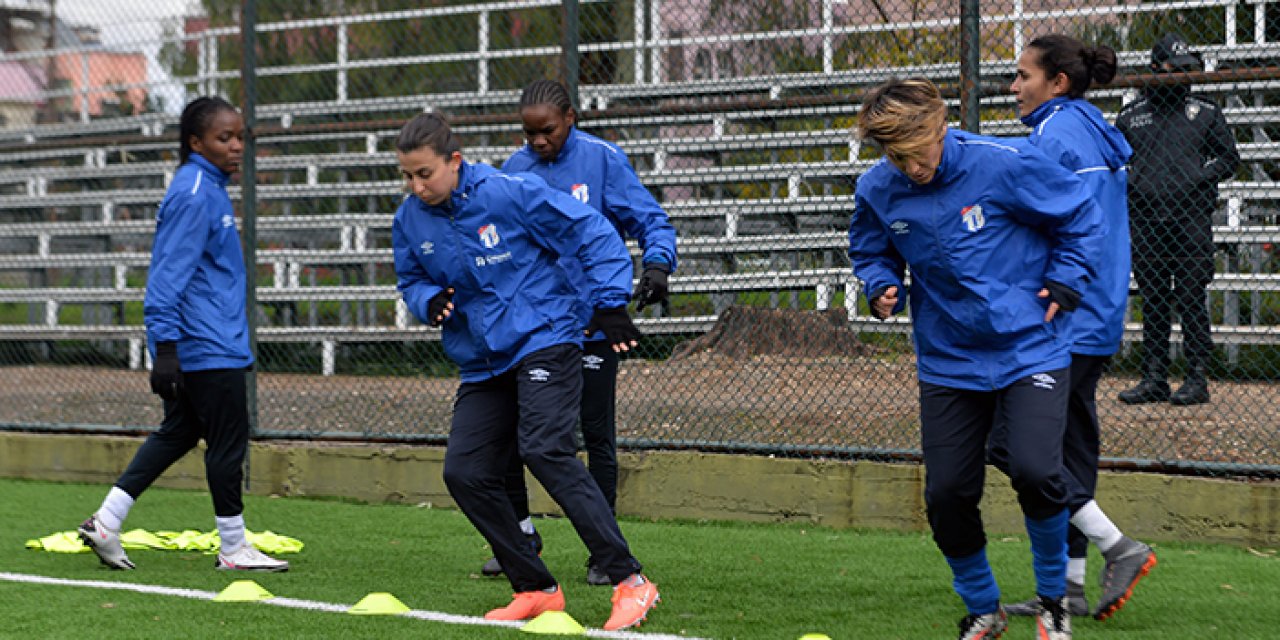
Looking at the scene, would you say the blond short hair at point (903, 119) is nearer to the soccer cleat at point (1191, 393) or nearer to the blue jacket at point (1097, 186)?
the blue jacket at point (1097, 186)

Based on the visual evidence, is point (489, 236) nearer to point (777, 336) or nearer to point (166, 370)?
point (166, 370)

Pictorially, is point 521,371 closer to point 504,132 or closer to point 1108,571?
point 1108,571

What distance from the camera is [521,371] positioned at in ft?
16.3

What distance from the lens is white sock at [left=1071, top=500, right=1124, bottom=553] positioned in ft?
15.9

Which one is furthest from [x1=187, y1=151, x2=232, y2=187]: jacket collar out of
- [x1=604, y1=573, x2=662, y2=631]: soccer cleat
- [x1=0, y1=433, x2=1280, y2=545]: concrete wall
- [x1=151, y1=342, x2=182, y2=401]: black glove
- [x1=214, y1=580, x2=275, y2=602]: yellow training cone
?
[x1=604, y1=573, x2=662, y2=631]: soccer cleat

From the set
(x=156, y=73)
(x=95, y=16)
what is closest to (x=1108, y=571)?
(x=95, y=16)

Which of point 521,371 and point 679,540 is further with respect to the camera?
point 679,540

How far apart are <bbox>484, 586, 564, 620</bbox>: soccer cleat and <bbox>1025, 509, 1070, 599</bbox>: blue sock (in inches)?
64.6

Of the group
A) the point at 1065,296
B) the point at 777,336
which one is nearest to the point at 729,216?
the point at 777,336

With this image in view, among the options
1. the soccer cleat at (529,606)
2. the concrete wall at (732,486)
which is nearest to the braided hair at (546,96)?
the soccer cleat at (529,606)

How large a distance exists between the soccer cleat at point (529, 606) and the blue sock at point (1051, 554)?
1641 millimetres

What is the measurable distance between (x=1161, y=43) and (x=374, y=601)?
531 centimetres

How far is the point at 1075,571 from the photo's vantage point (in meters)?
5.06

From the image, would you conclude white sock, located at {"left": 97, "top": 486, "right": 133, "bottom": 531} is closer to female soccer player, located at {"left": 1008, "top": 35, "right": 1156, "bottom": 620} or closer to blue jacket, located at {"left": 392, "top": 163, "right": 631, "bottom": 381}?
blue jacket, located at {"left": 392, "top": 163, "right": 631, "bottom": 381}
